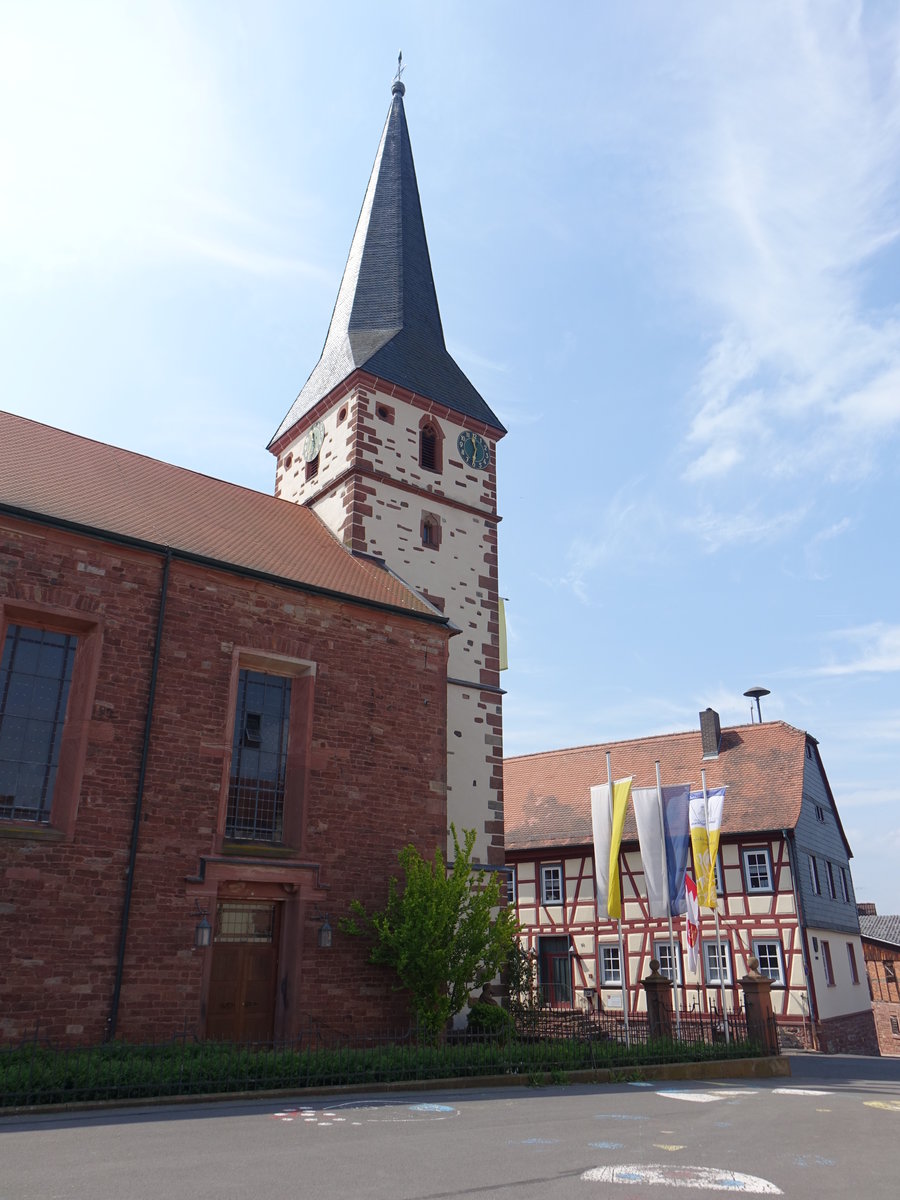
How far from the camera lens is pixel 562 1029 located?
643 inches

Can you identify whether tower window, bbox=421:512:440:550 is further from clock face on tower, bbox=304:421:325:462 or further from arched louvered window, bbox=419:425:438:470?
clock face on tower, bbox=304:421:325:462

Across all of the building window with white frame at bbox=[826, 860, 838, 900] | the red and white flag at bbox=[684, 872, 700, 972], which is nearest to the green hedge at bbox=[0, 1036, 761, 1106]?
the red and white flag at bbox=[684, 872, 700, 972]

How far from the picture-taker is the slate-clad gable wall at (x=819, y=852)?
25.9 metres

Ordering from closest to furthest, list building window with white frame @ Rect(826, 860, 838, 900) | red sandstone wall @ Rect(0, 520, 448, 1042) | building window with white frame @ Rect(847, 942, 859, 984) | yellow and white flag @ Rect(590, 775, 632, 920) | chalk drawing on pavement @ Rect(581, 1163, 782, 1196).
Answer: chalk drawing on pavement @ Rect(581, 1163, 782, 1196) → red sandstone wall @ Rect(0, 520, 448, 1042) → yellow and white flag @ Rect(590, 775, 632, 920) → building window with white frame @ Rect(847, 942, 859, 984) → building window with white frame @ Rect(826, 860, 838, 900)

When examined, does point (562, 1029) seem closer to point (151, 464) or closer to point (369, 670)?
point (369, 670)

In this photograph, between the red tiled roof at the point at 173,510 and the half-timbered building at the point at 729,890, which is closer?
the red tiled roof at the point at 173,510

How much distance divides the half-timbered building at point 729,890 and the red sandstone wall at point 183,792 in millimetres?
10854

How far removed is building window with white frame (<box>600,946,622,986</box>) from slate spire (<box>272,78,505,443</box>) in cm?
1569

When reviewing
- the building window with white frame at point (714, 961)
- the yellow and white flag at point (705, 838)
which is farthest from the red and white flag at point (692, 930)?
the yellow and white flag at point (705, 838)

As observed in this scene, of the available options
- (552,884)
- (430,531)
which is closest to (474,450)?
(430,531)

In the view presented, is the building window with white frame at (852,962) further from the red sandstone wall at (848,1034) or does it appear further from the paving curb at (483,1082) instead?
the paving curb at (483,1082)

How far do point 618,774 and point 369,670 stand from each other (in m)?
17.4

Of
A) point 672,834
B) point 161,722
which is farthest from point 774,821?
point 161,722

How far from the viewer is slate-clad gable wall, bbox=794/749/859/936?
2589 cm
